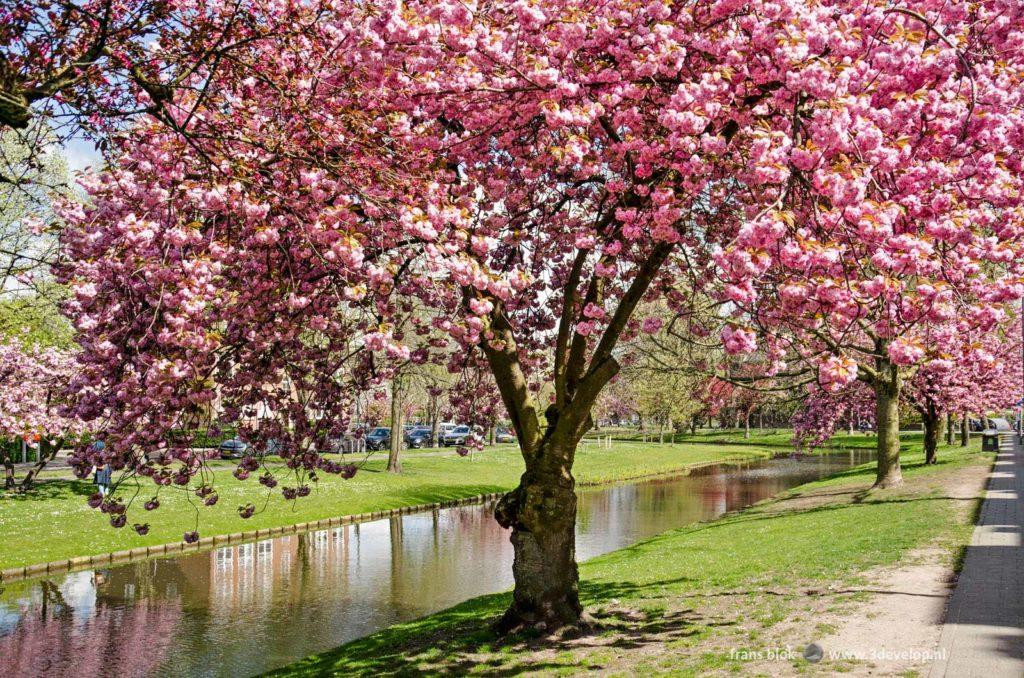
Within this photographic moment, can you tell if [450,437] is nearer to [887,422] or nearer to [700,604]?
[887,422]

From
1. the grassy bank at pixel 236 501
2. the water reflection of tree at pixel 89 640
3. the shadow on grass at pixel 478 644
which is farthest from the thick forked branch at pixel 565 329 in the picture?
the water reflection of tree at pixel 89 640

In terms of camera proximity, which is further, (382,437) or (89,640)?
(382,437)

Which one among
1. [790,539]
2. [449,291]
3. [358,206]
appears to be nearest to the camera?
[449,291]

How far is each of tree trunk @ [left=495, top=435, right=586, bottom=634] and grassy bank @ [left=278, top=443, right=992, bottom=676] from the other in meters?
0.41

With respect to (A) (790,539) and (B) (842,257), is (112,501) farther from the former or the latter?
(A) (790,539)

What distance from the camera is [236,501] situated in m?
24.8

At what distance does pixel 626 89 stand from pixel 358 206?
313cm

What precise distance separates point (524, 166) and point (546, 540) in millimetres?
4595

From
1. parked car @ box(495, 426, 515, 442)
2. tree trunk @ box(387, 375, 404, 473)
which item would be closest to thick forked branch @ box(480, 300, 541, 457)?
tree trunk @ box(387, 375, 404, 473)

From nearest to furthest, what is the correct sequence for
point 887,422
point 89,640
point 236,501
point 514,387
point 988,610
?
point 988,610 < point 514,387 < point 89,640 < point 887,422 < point 236,501

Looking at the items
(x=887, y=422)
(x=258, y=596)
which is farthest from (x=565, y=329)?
(x=887, y=422)

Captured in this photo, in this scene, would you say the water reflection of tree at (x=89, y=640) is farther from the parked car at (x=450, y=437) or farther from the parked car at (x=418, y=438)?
the parked car at (x=450, y=437)

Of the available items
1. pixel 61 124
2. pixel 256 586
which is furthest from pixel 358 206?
pixel 256 586

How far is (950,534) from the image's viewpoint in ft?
41.6
